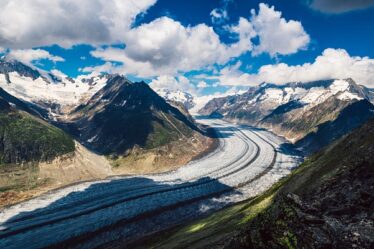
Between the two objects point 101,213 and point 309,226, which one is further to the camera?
point 101,213

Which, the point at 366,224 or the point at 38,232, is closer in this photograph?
the point at 366,224

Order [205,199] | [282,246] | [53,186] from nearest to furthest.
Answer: [282,246] → [205,199] → [53,186]

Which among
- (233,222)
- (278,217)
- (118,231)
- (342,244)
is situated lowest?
(118,231)

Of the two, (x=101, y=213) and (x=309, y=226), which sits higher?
(x=309, y=226)

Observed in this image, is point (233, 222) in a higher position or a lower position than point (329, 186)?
lower

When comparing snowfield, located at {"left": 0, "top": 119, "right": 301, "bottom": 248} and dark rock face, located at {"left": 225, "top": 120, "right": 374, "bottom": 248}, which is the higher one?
dark rock face, located at {"left": 225, "top": 120, "right": 374, "bottom": 248}

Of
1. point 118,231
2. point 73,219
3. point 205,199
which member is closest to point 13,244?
point 73,219

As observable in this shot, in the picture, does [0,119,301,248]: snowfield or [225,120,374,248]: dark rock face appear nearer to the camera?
[225,120,374,248]: dark rock face

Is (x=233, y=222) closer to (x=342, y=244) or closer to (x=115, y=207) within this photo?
(x=342, y=244)

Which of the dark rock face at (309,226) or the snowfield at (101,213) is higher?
the dark rock face at (309,226)

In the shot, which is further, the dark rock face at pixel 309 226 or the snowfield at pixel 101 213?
the snowfield at pixel 101 213

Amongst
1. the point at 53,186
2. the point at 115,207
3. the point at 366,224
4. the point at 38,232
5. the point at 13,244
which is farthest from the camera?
the point at 53,186
